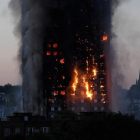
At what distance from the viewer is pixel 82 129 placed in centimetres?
11700

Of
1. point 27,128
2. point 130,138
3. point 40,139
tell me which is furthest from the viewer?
point 27,128

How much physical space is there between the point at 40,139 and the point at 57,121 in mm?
28834

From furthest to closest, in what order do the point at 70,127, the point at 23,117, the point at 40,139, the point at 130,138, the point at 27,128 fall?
the point at 23,117 < the point at 27,128 < the point at 70,127 < the point at 130,138 < the point at 40,139

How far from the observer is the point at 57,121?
139 m

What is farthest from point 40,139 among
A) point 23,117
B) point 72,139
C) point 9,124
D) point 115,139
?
point 23,117

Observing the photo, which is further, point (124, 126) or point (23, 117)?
point (23, 117)

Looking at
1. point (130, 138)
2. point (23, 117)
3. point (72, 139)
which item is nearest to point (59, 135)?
point (72, 139)

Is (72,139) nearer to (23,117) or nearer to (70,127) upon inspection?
(70,127)

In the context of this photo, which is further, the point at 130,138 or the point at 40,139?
the point at 130,138

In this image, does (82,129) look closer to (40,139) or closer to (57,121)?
(40,139)

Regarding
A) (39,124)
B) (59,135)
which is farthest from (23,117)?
(59,135)

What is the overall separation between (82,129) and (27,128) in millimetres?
22084

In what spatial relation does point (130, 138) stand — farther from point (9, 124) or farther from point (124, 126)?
point (9, 124)

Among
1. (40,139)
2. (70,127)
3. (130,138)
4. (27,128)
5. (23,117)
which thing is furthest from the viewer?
(23,117)
